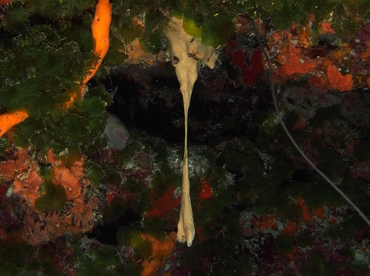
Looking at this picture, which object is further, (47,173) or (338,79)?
(338,79)

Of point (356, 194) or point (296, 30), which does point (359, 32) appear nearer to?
point (296, 30)

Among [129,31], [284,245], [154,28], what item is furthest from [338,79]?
[129,31]

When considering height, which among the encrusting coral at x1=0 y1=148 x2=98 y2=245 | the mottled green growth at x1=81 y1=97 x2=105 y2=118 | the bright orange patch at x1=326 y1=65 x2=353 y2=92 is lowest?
the encrusting coral at x1=0 y1=148 x2=98 y2=245

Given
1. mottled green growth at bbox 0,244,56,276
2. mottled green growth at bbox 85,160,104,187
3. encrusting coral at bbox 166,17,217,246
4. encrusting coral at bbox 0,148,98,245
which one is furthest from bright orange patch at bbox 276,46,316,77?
mottled green growth at bbox 0,244,56,276

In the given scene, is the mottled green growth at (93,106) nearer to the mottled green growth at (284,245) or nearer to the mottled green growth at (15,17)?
the mottled green growth at (15,17)

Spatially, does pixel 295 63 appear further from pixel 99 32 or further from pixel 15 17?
pixel 15 17

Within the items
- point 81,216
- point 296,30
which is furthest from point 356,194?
point 81,216

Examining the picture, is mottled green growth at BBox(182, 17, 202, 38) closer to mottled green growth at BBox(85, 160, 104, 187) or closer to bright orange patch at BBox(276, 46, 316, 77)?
bright orange patch at BBox(276, 46, 316, 77)
